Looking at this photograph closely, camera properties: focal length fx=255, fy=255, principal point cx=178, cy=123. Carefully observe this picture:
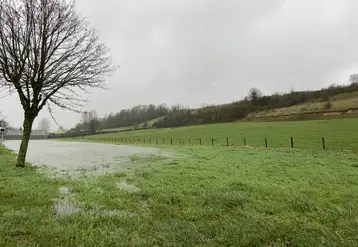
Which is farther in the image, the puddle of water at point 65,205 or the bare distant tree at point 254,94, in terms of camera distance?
the bare distant tree at point 254,94

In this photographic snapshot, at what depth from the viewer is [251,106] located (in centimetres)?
10212

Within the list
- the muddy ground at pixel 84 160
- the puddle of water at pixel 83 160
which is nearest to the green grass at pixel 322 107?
the muddy ground at pixel 84 160

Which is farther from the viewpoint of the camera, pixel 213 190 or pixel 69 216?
pixel 213 190

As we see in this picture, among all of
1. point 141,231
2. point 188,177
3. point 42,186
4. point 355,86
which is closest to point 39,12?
point 42,186

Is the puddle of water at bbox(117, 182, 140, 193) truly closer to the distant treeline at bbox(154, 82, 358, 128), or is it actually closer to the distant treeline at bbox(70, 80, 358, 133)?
the distant treeline at bbox(70, 80, 358, 133)

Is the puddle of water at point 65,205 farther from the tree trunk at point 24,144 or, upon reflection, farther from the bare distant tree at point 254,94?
the bare distant tree at point 254,94

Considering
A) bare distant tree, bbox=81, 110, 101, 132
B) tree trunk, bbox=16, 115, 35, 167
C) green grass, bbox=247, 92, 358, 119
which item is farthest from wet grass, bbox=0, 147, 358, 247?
bare distant tree, bbox=81, 110, 101, 132

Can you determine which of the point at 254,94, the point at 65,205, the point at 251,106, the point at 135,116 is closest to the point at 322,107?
the point at 251,106

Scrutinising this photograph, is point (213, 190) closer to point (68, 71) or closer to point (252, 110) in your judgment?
point (68, 71)

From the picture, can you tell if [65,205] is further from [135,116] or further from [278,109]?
[135,116]

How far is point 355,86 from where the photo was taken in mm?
91500

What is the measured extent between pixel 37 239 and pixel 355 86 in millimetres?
110496

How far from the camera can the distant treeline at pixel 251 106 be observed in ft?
314

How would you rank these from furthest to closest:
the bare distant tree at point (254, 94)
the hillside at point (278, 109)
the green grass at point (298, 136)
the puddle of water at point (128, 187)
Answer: the bare distant tree at point (254, 94) < the hillside at point (278, 109) < the green grass at point (298, 136) < the puddle of water at point (128, 187)
